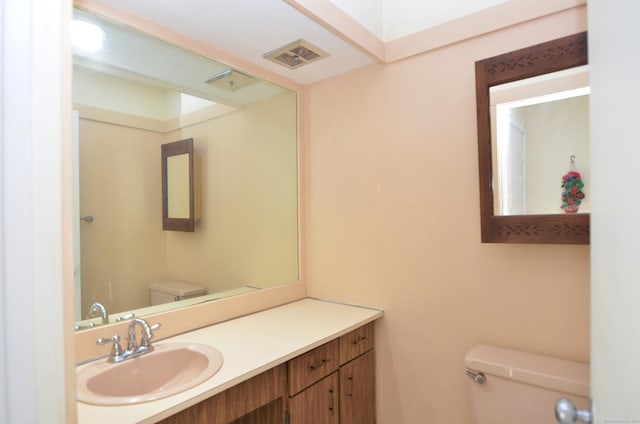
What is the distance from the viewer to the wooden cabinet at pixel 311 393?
1197 mm

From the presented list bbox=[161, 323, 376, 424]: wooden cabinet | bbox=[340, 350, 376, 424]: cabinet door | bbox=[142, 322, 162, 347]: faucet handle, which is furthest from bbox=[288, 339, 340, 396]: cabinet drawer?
bbox=[142, 322, 162, 347]: faucet handle

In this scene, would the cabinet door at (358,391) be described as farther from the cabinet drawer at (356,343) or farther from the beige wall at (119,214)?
the beige wall at (119,214)

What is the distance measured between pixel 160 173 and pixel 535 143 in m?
1.67

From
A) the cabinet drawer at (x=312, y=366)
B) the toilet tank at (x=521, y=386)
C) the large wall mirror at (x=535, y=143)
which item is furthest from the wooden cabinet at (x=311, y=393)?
the large wall mirror at (x=535, y=143)

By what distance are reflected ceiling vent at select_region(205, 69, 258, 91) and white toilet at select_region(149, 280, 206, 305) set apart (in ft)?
Answer: 3.43

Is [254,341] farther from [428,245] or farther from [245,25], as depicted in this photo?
[245,25]

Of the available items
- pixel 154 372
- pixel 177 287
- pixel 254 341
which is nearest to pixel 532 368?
pixel 254 341

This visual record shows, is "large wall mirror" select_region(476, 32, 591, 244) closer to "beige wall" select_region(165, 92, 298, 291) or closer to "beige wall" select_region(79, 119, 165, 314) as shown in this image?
"beige wall" select_region(165, 92, 298, 291)

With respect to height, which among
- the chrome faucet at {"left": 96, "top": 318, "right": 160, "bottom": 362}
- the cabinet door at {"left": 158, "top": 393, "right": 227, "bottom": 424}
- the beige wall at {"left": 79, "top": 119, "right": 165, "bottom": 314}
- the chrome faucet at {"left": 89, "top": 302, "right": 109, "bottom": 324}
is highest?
the beige wall at {"left": 79, "top": 119, "right": 165, "bottom": 314}

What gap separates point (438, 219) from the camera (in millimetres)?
1728

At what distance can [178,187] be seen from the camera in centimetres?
177

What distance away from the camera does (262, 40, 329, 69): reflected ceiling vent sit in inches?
69.1

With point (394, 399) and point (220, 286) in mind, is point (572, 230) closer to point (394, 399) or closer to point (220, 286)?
point (394, 399)

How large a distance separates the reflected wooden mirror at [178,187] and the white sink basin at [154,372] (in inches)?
23.3
